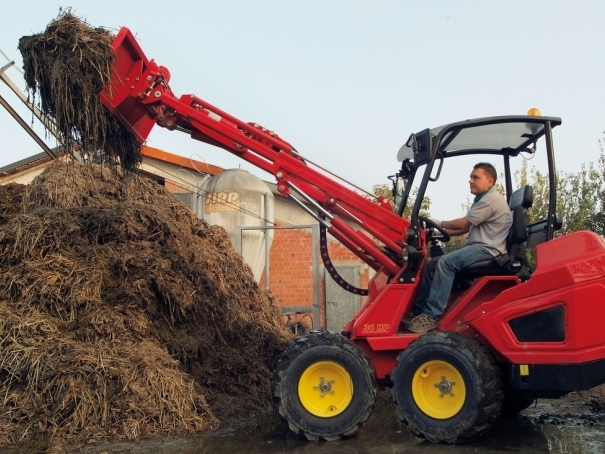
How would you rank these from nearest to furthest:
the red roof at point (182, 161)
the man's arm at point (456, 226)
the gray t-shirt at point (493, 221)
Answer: the gray t-shirt at point (493, 221)
the man's arm at point (456, 226)
the red roof at point (182, 161)

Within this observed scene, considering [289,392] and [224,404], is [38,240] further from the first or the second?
[289,392]

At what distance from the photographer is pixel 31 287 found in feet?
23.0

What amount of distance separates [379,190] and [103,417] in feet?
59.9

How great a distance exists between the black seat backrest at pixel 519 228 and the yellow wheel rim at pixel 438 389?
118 cm

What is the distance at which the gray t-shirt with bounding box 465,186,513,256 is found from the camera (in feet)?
19.7

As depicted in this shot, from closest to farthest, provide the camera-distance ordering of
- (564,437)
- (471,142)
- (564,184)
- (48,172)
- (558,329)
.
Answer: (558,329) < (564,437) < (471,142) < (48,172) < (564,184)

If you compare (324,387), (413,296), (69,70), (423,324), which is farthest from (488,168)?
(69,70)

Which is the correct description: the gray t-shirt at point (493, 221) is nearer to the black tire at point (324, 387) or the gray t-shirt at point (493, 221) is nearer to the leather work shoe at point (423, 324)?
the leather work shoe at point (423, 324)

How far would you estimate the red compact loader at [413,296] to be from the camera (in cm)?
538

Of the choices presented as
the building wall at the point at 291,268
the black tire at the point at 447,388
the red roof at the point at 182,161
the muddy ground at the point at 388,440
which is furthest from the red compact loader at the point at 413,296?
the red roof at the point at 182,161

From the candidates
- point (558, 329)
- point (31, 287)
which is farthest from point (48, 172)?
point (558, 329)

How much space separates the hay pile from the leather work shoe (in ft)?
7.01

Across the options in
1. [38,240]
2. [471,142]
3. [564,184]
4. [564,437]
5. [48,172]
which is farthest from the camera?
[564,184]

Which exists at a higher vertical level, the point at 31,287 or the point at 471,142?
the point at 471,142
